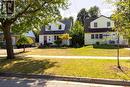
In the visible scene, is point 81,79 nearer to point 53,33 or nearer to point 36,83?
point 36,83

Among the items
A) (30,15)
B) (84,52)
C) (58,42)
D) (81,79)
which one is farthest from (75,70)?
(58,42)

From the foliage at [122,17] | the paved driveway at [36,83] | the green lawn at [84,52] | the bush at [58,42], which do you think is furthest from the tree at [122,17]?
the bush at [58,42]

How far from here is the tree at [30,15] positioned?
22797 millimetres

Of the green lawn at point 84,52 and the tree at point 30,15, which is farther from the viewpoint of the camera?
the green lawn at point 84,52

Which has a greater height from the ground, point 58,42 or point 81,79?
point 58,42

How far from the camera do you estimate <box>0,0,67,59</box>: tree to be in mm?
22797

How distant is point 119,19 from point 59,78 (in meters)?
4.24

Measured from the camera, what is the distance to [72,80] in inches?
571

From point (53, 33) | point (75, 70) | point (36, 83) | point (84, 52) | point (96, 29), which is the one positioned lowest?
point (36, 83)

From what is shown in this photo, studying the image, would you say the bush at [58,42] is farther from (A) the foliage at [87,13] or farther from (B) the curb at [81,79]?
(A) the foliage at [87,13]

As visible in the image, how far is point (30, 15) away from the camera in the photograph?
2355 centimetres

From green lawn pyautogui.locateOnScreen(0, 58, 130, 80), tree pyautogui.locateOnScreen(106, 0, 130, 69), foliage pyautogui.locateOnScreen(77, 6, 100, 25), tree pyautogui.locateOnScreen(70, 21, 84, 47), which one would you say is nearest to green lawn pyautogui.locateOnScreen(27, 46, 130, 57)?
green lawn pyautogui.locateOnScreen(0, 58, 130, 80)

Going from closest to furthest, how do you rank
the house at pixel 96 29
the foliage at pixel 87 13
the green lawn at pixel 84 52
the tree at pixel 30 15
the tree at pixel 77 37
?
the tree at pixel 30 15 < the green lawn at pixel 84 52 < the house at pixel 96 29 < the tree at pixel 77 37 < the foliage at pixel 87 13

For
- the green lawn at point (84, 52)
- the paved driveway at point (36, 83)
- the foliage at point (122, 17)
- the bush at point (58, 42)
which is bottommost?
the paved driveway at point (36, 83)
